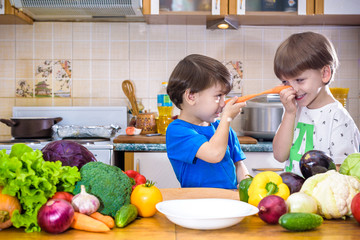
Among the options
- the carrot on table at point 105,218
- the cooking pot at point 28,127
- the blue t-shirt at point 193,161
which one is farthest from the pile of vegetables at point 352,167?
the cooking pot at point 28,127

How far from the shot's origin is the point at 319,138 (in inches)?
54.0

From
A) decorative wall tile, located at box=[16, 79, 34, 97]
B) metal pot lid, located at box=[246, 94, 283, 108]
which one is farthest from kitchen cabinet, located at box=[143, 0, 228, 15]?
decorative wall tile, located at box=[16, 79, 34, 97]

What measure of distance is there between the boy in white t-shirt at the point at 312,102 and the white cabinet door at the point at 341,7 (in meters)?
1.43

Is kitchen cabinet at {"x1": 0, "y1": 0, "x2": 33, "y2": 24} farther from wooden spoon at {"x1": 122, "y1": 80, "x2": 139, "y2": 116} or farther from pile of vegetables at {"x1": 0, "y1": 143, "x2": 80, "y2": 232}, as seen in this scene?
pile of vegetables at {"x1": 0, "y1": 143, "x2": 80, "y2": 232}

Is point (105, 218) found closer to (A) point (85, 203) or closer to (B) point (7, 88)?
(A) point (85, 203)

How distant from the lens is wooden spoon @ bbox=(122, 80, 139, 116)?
2.86 meters

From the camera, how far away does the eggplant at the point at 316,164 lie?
94 centimetres

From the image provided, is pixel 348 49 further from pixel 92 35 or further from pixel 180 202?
pixel 180 202

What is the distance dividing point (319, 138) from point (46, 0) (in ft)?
6.68

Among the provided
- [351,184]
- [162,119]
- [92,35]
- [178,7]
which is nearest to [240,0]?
[178,7]

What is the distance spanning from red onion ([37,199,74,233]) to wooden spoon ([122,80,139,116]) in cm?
209

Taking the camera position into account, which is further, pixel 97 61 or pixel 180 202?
pixel 97 61

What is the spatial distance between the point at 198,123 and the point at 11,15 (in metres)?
1.89

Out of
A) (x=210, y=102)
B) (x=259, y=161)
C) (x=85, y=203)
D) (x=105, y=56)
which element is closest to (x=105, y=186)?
(x=85, y=203)
